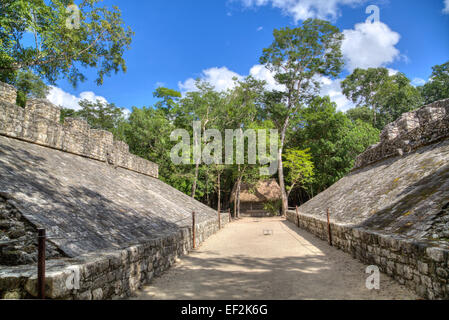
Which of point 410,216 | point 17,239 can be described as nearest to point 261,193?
point 410,216

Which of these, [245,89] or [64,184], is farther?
[245,89]

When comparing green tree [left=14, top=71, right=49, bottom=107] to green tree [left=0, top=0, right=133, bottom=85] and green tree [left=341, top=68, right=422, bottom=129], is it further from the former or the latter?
green tree [left=341, top=68, right=422, bottom=129]

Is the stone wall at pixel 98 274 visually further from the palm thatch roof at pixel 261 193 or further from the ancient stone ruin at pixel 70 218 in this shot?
the palm thatch roof at pixel 261 193

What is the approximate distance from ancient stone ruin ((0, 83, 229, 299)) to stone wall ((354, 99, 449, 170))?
350 inches

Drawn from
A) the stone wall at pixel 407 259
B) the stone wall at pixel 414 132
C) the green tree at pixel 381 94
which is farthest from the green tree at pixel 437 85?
the stone wall at pixel 407 259

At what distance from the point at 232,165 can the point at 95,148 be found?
17.7 meters

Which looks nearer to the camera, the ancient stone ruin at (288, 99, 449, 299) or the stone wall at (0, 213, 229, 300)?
the stone wall at (0, 213, 229, 300)

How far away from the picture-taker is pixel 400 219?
518 centimetres

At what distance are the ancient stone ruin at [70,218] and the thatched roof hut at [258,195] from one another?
20.9 meters

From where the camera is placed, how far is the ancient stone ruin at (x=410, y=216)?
344cm

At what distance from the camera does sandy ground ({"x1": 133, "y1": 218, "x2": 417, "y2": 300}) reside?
3.99 metres

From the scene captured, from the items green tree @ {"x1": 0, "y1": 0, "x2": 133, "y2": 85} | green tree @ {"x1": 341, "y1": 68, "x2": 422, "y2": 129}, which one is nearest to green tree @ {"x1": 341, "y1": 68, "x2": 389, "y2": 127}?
green tree @ {"x1": 341, "y1": 68, "x2": 422, "y2": 129}

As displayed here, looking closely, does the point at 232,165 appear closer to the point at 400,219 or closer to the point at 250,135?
the point at 250,135
